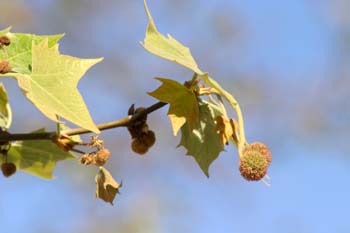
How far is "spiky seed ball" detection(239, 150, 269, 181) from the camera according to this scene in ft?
4.11

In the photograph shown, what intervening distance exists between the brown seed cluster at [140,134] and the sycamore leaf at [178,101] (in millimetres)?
50

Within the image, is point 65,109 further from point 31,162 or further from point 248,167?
point 31,162

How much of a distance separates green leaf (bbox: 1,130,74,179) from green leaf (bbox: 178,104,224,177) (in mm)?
285

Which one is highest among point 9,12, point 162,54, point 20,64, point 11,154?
point 9,12

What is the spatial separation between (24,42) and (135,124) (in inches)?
12.2

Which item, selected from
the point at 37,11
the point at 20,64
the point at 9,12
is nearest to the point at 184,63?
the point at 20,64

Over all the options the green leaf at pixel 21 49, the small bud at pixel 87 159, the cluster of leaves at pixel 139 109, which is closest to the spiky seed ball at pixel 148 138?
the cluster of leaves at pixel 139 109

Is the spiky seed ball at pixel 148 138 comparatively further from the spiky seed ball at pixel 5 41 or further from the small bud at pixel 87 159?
the spiky seed ball at pixel 5 41

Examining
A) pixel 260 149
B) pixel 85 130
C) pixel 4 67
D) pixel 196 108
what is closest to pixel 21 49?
pixel 4 67

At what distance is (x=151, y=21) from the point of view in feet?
4.14

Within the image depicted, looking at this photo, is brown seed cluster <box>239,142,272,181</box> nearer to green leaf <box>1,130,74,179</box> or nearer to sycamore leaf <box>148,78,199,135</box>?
sycamore leaf <box>148,78,199,135</box>

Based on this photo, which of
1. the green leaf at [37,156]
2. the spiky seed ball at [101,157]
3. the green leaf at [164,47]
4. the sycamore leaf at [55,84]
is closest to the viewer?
the sycamore leaf at [55,84]

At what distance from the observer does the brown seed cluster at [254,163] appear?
1.25 m

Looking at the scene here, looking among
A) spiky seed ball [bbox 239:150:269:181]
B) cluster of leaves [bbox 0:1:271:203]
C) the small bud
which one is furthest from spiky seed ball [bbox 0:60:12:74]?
spiky seed ball [bbox 239:150:269:181]
